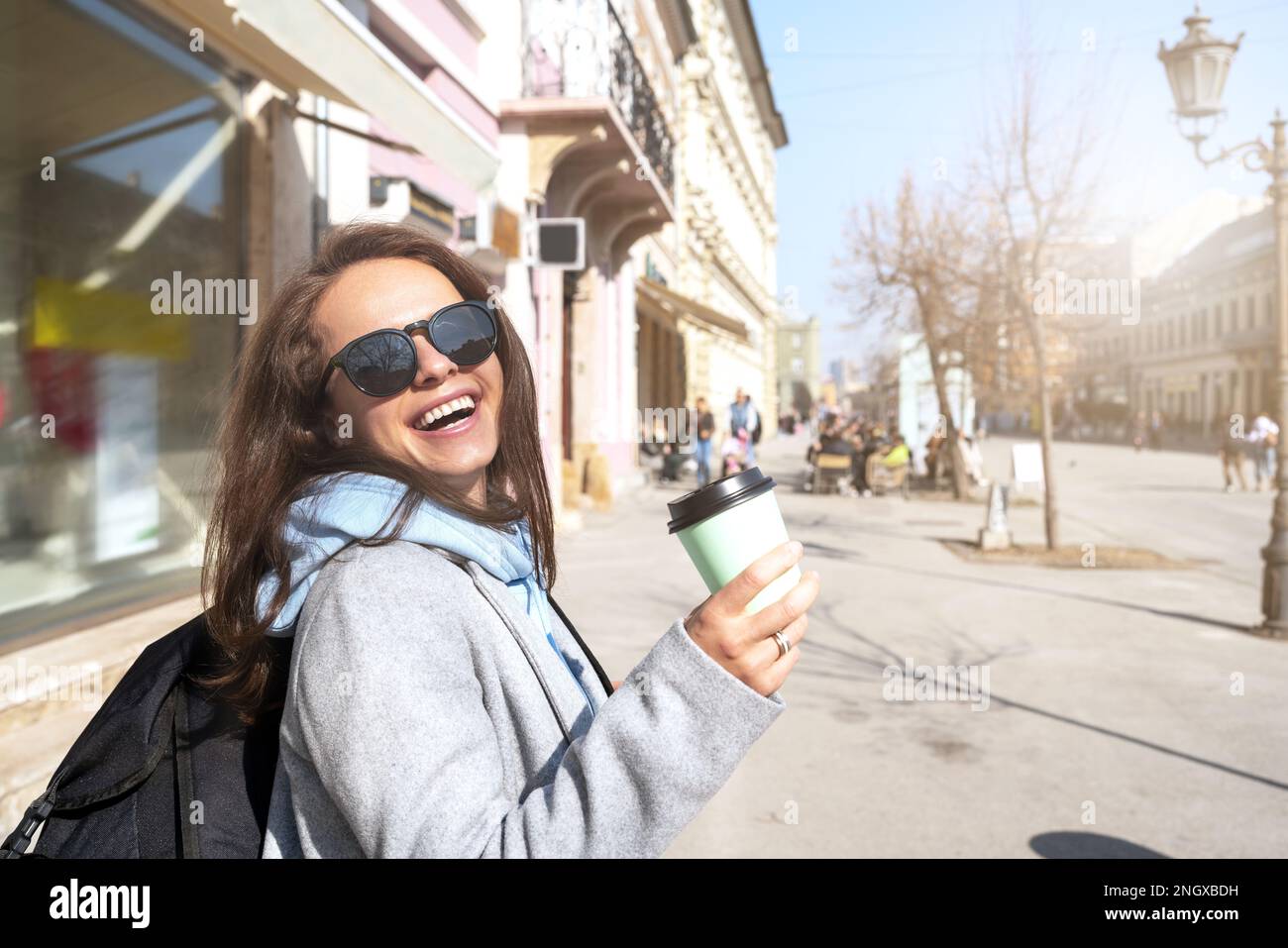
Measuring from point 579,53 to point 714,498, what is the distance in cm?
1299

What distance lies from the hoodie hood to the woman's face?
0.43 ft

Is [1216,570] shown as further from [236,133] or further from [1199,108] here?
[236,133]

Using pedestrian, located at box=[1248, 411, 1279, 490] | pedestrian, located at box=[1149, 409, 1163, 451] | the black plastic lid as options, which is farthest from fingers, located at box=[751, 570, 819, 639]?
pedestrian, located at box=[1149, 409, 1163, 451]

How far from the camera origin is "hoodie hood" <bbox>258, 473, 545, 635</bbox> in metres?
1.23

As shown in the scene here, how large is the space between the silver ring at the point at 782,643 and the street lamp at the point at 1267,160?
7.94 metres

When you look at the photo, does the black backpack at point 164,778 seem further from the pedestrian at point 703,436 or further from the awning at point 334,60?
the pedestrian at point 703,436

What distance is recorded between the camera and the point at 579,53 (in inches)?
518

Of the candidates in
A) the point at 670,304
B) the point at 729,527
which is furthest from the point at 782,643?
the point at 670,304

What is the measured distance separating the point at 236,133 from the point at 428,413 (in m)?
6.42

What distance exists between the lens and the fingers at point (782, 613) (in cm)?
114

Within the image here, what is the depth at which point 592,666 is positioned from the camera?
1597mm
